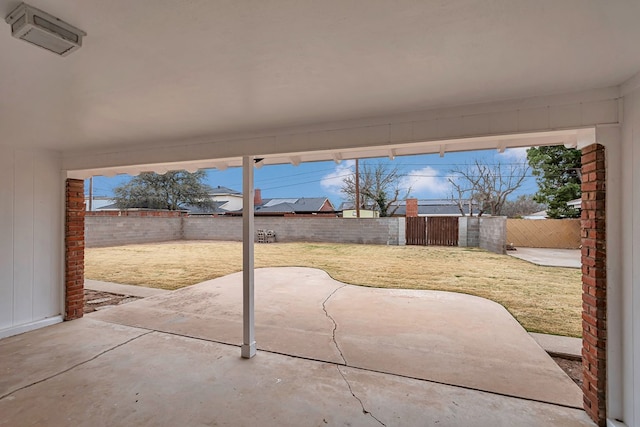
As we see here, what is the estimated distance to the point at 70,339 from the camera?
137 inches

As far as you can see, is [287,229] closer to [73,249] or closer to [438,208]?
[73,249]

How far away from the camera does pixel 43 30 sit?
1.27 meters

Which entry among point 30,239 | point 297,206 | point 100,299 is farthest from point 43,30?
point 297,206

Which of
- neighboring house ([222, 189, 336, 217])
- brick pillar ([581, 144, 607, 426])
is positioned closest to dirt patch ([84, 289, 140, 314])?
brick pillar ([581, 144, 607, 426])

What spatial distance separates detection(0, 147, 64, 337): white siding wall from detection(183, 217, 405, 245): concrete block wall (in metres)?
10.5

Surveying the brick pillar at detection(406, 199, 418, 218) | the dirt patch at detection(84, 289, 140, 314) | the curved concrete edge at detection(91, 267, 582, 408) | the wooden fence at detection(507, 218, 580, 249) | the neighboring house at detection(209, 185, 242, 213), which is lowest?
the curved concrete edge at detection(91, 267, 582, 408)

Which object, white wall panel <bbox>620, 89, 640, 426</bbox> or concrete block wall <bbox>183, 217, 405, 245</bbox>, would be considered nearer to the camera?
white wall panel <bbox>620, 89, 640, 426</bbox>

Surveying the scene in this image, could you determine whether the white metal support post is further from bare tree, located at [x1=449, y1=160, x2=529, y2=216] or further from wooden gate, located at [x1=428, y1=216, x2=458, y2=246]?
bare tree, located at [x1=449, y1=160, x2=529, y2=216]

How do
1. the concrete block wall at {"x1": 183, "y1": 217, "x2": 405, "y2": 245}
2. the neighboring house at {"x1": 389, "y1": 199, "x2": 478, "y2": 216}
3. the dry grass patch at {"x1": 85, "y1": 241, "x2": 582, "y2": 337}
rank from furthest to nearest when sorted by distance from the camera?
1. the neighboring house at {"x1": 389, "y1": 199, "x2": 478, "y2": 216}
2. the concrete block wall at {"x1": 183, "y1": 217, "x2": 405, "y2": 245}
3. the dry grass patch at {"x1": 85, "y1": 241, "x2": 582, "y2": 337}

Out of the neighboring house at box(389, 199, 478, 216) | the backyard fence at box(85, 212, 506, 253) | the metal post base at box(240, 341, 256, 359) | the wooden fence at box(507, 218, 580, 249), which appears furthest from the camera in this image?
the neighboring house at box(389, 199, 478, 216)

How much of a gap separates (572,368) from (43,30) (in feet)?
15.1

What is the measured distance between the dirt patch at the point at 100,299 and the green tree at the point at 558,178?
16080 mm

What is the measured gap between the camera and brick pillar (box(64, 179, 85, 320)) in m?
4.10

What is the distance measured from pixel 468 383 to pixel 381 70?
105 inches
